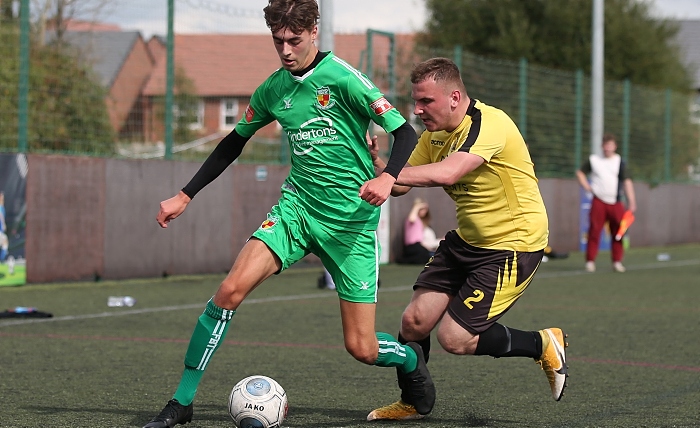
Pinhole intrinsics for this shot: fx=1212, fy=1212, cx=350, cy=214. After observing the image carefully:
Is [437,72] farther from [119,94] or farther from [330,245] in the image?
[119,94]

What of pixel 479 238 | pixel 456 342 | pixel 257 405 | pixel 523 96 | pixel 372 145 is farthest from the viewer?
pixel 523 96

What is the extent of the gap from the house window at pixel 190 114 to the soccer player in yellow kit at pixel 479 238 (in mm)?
10059

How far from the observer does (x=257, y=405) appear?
5.54 metres

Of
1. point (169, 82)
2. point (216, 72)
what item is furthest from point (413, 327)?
point (216, 72)

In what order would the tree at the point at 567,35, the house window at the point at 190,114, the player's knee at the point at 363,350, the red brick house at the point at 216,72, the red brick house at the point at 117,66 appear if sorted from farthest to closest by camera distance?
A: the tree at the point at 567,35, the house window at the point at 190,114, the red brick house at the point at 216,72, the red brick house at the point at 117,66, the player's knee at the point at 363,350

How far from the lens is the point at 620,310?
12242 mm

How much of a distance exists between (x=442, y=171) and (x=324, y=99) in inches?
26.2

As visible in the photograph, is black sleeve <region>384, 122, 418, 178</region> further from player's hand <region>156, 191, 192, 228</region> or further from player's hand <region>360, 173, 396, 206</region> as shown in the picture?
player's hand <region>156, 191, 192, 228</region>

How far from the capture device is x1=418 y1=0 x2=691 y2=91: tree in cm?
4006

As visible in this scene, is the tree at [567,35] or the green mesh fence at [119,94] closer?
the green mesh fence at [119,94]

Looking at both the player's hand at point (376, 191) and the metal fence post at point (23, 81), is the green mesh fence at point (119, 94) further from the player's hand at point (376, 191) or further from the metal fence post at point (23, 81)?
the player's hand at point (376, 191)

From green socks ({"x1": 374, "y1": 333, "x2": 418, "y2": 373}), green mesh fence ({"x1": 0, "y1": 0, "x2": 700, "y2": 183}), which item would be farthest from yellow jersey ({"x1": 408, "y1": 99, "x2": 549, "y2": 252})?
green mesh fence ({"x1": 0, "y1": 0, "x2": 700, "y2": 183})

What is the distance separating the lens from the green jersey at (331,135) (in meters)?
5.82

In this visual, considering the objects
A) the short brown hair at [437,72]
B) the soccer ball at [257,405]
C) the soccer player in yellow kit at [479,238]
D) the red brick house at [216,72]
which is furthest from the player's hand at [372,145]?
the red brick house at [216,72]
